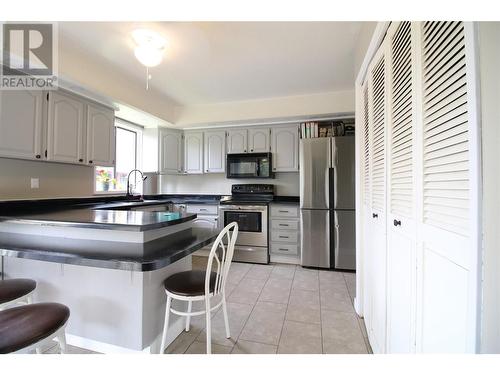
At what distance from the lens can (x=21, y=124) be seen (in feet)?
6.79

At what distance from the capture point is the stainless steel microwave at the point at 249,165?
12.3ft

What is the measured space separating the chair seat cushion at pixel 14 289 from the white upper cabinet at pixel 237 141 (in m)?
3.02

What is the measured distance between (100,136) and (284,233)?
2905 millimetres

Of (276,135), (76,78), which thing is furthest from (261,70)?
(76,78)

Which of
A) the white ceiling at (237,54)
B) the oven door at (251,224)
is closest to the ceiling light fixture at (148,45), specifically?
the white ceiling at (237,54)

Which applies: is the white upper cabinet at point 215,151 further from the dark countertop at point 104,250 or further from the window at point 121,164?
the dark countertop at point 104,250

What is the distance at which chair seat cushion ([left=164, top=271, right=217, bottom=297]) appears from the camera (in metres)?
1.38

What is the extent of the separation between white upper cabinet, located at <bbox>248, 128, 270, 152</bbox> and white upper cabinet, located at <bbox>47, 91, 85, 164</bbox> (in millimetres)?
2350

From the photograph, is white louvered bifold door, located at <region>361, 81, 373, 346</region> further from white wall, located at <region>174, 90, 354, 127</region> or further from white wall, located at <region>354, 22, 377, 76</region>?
white wall, located at <region>174, 90, 354, 127</region>

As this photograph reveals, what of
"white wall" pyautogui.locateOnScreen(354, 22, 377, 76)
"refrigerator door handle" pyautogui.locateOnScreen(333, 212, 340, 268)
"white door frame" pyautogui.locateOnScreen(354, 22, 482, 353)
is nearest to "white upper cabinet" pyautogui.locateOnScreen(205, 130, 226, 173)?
"refrigerator door handle" pyautogui.locateOnScreen(333, 212, 340, 268)

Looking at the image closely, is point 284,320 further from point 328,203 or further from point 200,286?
point 328,203

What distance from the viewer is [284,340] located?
168 centimetres

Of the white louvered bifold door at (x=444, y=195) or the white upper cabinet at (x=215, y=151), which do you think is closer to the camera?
the white louvered bifold door at (x=444, y=195)

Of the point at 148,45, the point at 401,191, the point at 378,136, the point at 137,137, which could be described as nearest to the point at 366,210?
the point at 378,136
